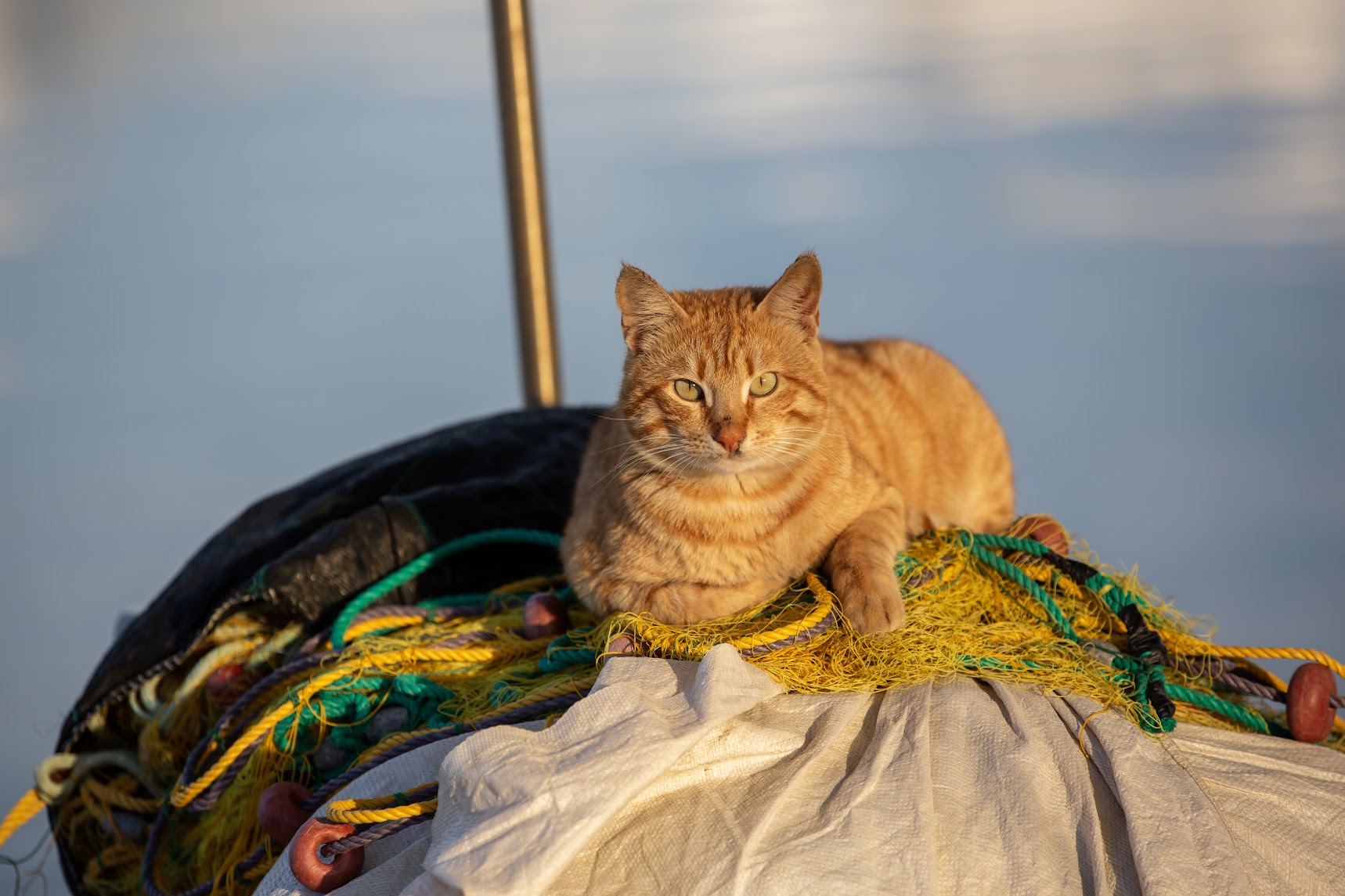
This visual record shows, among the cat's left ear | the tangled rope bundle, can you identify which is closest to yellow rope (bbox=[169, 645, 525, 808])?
the tangled rope bundle

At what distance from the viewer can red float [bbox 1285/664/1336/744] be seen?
4.31 ft

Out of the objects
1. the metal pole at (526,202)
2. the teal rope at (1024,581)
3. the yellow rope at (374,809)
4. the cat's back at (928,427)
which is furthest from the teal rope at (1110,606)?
the metal pole at (526,202)

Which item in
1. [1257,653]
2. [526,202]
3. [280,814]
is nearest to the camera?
[280,814]

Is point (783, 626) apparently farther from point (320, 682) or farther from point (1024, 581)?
point (320, 682)

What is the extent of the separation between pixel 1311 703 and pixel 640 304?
3.31 feet

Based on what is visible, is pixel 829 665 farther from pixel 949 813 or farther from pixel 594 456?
pixel 594 456

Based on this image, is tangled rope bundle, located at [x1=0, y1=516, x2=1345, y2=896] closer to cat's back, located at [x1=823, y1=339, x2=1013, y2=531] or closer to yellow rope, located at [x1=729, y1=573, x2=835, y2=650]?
yellow rope, located at [x1=729, y1=573, x2=835, y2=650]

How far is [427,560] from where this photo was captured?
1.76 m

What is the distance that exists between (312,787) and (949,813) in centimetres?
86

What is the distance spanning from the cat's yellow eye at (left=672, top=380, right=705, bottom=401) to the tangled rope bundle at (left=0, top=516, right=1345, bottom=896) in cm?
30

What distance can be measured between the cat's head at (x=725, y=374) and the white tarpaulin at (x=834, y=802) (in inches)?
13.7

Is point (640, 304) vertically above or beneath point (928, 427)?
above

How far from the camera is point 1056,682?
4.21 feet

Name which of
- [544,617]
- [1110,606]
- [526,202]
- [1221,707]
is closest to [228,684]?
[544,617]
